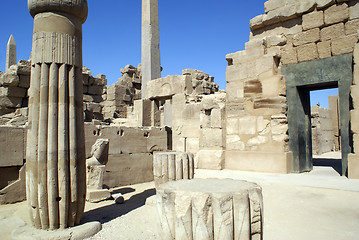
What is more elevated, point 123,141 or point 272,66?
point 272,66

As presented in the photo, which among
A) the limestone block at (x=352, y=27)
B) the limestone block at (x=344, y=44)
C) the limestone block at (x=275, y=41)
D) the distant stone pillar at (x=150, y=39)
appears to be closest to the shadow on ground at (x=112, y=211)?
Answer: the limestone block at (x=275, y=41)

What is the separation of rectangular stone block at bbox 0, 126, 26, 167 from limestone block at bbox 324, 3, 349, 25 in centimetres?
590

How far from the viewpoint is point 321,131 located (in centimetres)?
1204

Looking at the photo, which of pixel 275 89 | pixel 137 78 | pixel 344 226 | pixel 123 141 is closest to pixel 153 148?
pixel 123 141

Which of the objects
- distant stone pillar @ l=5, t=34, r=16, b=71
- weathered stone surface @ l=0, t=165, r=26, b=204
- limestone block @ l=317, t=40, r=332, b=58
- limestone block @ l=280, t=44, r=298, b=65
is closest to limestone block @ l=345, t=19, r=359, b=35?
limestone block @ l=317, t=40, r=332, b=58

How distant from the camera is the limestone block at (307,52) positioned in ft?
16.3

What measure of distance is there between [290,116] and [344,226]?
9.33 feet

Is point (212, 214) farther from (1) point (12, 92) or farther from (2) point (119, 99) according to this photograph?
(2) point (119, 99)

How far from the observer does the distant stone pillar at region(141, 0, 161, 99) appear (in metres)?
16.0

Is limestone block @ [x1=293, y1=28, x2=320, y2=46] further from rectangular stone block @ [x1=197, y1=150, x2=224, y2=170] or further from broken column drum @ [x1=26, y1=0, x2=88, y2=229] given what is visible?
broken column drum @ [x1=26, y1=0, x2=88, y2=229]

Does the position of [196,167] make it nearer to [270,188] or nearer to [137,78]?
[270,188]

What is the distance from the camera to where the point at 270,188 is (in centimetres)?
382

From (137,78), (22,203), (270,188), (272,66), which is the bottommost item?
(22,203)

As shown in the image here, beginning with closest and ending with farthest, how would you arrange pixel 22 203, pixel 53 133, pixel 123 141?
pixel 53 133 → pixel 22 203 → pixel 123 141
